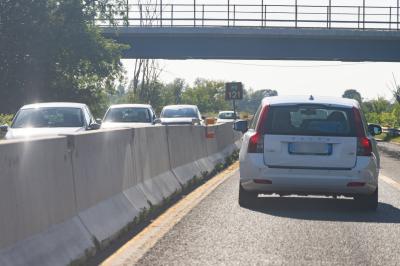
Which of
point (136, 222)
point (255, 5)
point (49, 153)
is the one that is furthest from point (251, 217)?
point (255, 5)

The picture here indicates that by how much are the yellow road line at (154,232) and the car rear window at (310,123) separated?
1.58 meters

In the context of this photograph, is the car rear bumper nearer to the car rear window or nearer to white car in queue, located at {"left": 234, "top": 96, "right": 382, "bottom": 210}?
white car in queue, located at {"left": 234, "top": 96, "right": 382, "bottom": 210}

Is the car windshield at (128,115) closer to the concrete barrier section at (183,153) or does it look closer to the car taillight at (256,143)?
the concrete barrier section at (183,153)

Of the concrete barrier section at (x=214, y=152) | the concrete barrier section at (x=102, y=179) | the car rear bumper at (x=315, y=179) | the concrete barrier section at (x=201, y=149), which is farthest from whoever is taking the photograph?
the concrete barrier section at (x=214, y=152)

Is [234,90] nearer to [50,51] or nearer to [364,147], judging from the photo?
[50,51]

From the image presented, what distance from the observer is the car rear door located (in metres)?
11.8

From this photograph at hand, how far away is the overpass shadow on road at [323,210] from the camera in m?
11.2

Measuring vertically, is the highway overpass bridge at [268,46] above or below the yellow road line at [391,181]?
above

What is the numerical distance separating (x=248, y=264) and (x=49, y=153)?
6.46 feet

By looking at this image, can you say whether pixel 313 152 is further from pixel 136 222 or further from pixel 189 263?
pixel 189 263

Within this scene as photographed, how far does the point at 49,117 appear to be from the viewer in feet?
61.4

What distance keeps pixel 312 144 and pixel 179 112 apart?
22.9 meters

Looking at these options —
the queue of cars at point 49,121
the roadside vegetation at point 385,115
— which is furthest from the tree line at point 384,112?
the queue of cars at point 49,121

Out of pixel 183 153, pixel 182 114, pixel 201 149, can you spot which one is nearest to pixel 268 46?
pixel 182 114
